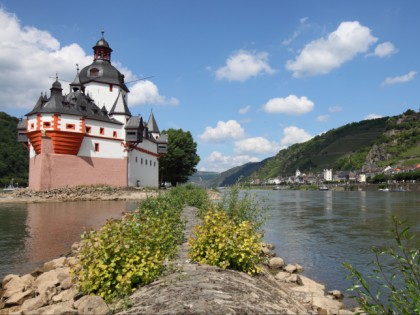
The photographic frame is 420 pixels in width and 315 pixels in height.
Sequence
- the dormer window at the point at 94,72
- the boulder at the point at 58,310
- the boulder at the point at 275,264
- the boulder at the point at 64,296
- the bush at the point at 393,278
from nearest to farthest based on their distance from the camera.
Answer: the bush at the point at 393,278 < the boulder at the point at 58,310 < the boulder at the point at 64,296 < the boulder at the point at 275,264 < the dormer window at the point at 94,72

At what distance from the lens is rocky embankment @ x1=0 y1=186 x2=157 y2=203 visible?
142 feet

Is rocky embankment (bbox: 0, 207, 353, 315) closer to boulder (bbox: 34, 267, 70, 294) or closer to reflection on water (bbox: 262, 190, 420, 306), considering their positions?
boulder (bbox: 34, 267, 70, 294)

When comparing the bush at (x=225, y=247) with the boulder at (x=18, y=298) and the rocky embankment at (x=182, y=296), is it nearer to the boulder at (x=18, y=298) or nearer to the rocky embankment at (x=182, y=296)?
the rocky embankment at (x=182, y=296)

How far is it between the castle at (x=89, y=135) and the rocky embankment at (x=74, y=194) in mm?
1887

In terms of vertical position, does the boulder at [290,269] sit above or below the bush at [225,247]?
below

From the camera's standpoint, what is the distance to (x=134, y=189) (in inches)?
2019

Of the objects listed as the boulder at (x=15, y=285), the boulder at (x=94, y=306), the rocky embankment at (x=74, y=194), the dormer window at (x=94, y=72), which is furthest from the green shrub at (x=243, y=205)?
the dormer window at (x=94, y=72)

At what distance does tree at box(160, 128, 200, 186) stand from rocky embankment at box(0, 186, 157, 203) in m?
23.2

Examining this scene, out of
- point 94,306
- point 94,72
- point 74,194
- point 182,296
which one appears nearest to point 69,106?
point 74,194

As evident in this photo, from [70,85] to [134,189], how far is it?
19.9 metres

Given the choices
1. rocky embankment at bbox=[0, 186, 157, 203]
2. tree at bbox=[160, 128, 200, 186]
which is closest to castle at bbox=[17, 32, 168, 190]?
rocky embankment at bbox=[0, 186, 157, 203]

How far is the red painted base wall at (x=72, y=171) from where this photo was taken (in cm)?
4647

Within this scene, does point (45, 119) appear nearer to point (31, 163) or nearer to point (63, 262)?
point (31, 163)

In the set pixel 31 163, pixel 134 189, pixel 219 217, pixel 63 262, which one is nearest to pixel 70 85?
pixel 31 163
